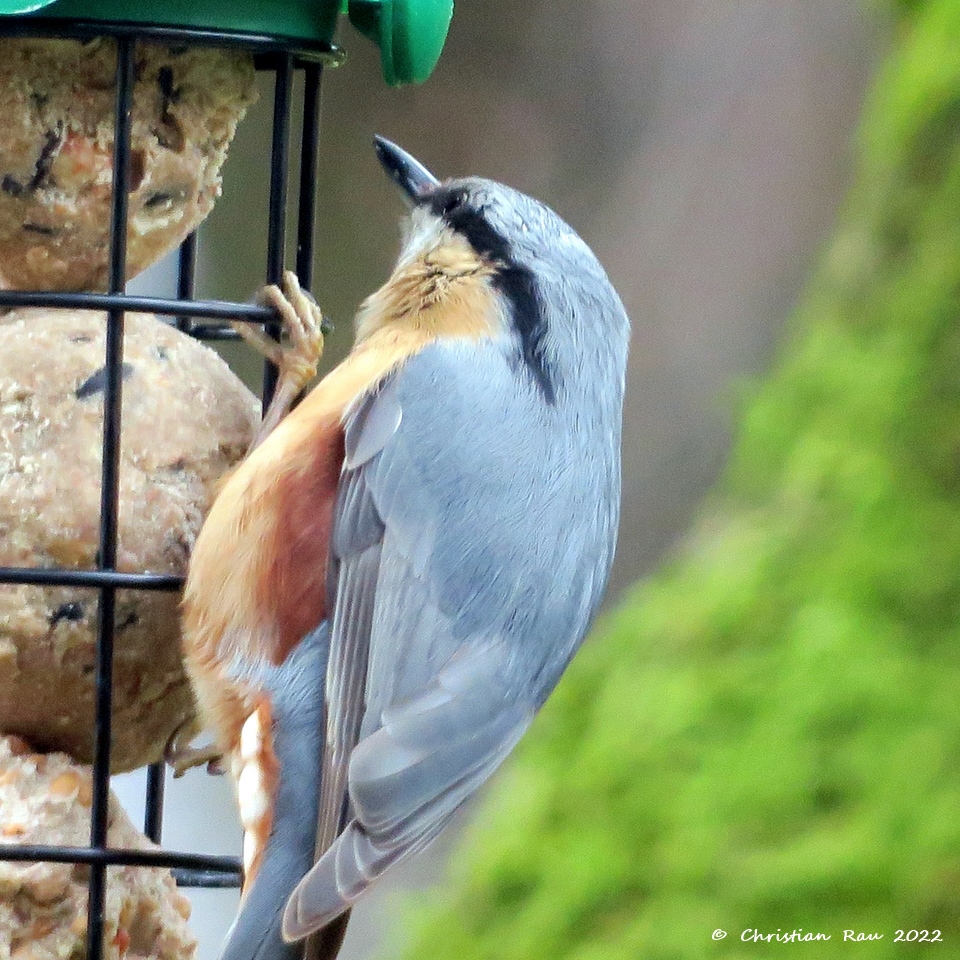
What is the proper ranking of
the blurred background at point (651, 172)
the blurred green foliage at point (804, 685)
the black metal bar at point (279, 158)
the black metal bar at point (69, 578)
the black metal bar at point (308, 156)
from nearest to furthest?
the black metal bar at point (69, 578) → the black metal bar at point (279, 158) → the black metal bar at point (308, 156) → the blurred green foliage at point (804, 685) → the blurred background at point (651, 172)

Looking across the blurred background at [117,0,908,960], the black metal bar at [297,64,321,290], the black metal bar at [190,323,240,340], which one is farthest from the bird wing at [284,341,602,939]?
the blurred background at [117,0,908,960]

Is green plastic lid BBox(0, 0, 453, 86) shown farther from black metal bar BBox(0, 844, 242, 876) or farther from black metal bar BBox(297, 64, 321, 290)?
black metal bar BBox(0, 844, 242, 876)

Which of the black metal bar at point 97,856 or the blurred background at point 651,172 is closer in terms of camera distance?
the black metal bar at point 97,856

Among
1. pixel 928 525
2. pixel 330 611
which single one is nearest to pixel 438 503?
pixel 330 611

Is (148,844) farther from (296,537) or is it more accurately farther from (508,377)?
(508,377)

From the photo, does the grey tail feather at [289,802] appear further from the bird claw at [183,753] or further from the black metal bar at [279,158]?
the black metal bar at [279,158]

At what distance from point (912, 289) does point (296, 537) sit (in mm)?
1885

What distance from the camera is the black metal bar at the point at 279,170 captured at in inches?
96.8

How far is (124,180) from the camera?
7.50 feet

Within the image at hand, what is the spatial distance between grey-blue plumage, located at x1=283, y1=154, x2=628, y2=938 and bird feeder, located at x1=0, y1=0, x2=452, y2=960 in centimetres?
31

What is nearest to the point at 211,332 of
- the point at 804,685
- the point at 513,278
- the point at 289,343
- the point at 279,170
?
the point at 289,343

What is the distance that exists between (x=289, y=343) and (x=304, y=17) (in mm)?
470

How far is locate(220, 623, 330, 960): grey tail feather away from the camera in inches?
87.1

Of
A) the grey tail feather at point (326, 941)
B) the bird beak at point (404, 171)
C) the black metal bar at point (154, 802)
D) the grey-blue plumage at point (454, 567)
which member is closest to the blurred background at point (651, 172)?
the bird beak at point (404, 171)
